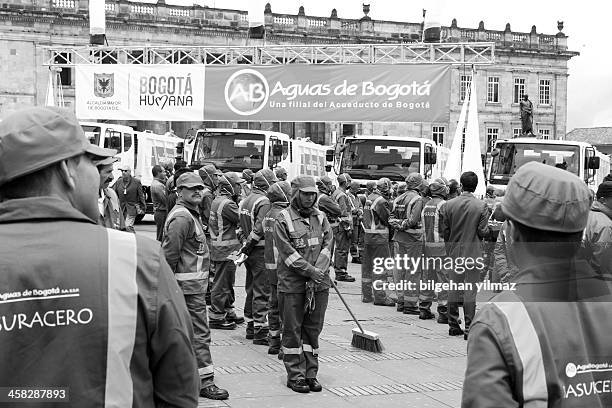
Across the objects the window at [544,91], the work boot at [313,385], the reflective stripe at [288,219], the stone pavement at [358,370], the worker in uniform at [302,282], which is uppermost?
the window at [544,91]

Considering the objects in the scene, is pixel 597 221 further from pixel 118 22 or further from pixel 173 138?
pixel 118 22

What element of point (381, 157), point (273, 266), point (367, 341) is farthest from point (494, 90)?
point (273, 266)

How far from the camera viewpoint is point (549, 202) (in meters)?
2.48

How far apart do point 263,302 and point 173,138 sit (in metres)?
24.0

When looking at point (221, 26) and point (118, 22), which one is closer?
point (118, 22)

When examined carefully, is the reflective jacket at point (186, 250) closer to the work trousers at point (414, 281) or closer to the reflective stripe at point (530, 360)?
the reflective stripe at point (530, 360)

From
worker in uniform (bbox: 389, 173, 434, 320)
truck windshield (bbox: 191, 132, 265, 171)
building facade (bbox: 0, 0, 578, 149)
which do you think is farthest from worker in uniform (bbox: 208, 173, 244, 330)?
building facade (bbox: 0, 0, 578, 149)

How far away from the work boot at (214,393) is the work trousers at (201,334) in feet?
0.13

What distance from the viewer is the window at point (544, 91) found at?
67312 millimetres

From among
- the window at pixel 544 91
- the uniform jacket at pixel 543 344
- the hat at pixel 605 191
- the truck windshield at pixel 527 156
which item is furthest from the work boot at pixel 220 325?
the window at pixel 544 91

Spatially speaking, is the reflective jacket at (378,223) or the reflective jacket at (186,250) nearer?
the reflective jacket at (186,250)

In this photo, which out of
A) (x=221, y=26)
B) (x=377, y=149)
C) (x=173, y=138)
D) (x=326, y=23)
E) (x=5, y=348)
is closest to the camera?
(x=5, y=348)

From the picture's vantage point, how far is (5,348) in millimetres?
2281

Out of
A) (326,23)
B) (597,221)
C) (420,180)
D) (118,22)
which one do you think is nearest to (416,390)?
(597,221)
